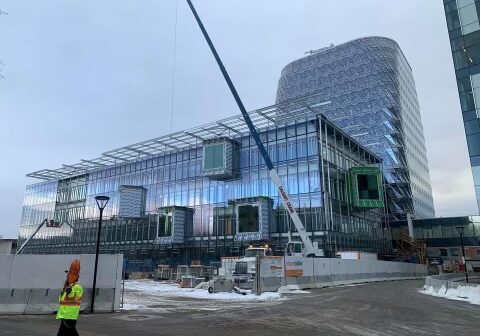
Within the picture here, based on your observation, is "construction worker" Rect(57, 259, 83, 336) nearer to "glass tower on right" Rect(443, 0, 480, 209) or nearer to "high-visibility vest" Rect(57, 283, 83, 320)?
"high-visibility vest" Rect(57, 283, 83, 320)

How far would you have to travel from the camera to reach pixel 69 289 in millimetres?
7316

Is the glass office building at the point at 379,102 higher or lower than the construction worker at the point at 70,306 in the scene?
higher

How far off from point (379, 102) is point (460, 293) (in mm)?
81307

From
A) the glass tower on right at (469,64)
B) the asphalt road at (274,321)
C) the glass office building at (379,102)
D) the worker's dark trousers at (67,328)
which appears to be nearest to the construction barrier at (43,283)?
the asphalt road at (274,321)

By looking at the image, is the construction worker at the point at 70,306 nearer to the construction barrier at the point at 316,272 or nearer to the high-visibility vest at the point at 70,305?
the high-visibility vest at the point at 70,305

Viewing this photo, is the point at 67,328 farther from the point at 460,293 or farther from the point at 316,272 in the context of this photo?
the point at 316,272

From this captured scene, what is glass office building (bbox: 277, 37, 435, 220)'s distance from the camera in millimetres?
94125

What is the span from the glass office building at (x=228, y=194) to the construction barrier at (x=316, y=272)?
17.4 ft

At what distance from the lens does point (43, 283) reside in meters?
16.3

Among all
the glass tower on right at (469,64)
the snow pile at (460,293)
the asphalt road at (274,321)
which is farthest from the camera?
the glass tower on right at (469,64)

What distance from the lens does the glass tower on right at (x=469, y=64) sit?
35.2m

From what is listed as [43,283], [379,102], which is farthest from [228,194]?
[379,102]

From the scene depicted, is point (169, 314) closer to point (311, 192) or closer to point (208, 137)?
point (311, 192)

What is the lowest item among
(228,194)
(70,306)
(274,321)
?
(274,321)
